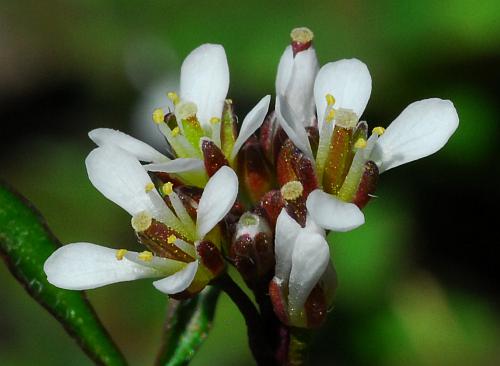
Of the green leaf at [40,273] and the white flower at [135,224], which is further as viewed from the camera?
the green leaf at [40,273]

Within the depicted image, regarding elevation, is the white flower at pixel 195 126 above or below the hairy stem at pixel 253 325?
above

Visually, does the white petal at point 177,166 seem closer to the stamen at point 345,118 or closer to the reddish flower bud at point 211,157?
the reddish flower bud at point 211,157

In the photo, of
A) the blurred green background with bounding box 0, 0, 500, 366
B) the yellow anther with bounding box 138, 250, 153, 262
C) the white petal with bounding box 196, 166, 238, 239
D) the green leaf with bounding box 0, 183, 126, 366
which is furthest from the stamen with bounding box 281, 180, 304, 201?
the blurred green background with bounding box 0, 0, 500, 366

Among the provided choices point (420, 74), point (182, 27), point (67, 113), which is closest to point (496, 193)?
point (420, 74)

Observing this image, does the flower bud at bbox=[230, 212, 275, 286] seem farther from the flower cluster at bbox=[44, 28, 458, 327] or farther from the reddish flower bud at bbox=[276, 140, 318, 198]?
the reddish flower bud at bbox=[276, 140, 318, 198]

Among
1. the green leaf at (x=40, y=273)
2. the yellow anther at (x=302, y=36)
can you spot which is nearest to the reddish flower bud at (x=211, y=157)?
the yellow anther at (x=302, y=36)

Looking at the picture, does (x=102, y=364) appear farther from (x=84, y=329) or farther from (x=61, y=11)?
(x=61, y=11)
